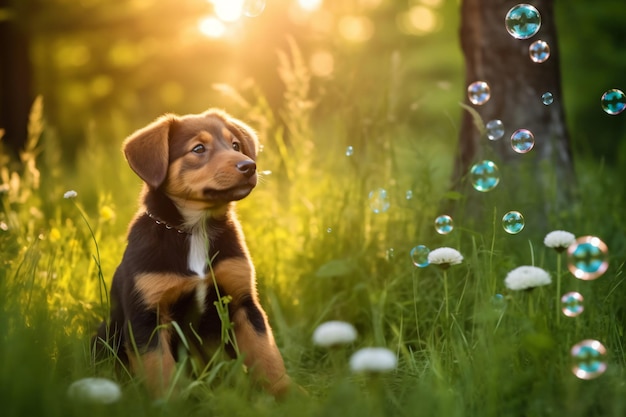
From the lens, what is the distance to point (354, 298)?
4090mm

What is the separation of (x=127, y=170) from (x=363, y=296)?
355cm

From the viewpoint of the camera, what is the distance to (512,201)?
4.45m

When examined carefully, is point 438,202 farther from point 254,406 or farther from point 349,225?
Answer: point 254,406

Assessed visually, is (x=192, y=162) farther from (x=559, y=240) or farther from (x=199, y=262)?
(x=559, y=240)

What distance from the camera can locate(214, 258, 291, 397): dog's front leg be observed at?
3.08 m

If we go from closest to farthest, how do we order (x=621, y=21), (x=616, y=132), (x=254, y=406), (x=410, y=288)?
(x=254, y=406) → (x=410, y=288) → (x=621, y=21) → (x=616, y=132)

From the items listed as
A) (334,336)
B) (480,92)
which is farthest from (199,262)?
(480,92)

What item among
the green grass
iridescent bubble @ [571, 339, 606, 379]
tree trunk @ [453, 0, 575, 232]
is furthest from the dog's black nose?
tree trunk @ [453, 0, 575, 232]

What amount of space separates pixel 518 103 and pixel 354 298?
1736mm

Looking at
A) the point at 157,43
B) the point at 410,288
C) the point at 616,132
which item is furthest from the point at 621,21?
the point at 410,288

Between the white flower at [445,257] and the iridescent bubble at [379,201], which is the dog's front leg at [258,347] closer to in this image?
the white flower at [445,257]

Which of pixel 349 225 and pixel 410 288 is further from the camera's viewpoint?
pixel 349 225

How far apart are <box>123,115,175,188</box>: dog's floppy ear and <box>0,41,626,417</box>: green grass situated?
340mm

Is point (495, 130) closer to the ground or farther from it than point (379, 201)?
farther from it
